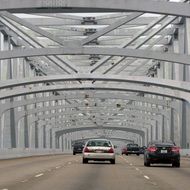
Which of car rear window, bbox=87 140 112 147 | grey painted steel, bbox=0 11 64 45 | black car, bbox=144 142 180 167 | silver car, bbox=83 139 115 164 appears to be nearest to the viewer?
black car, bbox=144 142 180 167

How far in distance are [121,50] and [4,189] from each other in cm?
3238

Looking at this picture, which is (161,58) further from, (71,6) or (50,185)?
(50,185)

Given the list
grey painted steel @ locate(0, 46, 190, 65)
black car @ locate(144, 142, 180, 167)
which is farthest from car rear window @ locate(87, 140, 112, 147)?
grey painted steel @ locate(0, 46, 190, 65)

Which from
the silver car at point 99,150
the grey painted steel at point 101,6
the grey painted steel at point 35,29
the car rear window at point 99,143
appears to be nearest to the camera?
the grey painted steel at point 101,6

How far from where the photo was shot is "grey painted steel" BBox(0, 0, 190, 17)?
34.5m

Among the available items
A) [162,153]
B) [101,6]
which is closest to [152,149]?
[162,153]

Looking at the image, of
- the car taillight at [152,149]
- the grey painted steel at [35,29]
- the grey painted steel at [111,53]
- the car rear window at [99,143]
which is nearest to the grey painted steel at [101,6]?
the car taillight at [152,149]

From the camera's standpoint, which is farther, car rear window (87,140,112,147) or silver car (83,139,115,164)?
car rear window (87,140,112,147)

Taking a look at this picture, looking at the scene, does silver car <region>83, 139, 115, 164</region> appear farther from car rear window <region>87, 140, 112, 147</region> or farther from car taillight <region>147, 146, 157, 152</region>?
car taillight <region>147, 146, 157, 152</region>

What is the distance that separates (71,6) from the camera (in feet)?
113

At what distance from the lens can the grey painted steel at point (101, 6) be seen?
34469mm

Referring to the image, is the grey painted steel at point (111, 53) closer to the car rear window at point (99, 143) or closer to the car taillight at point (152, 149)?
the car rear window at point (99, 143)

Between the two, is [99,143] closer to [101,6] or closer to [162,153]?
[162,153]

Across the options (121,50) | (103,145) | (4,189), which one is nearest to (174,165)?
(103,145)
